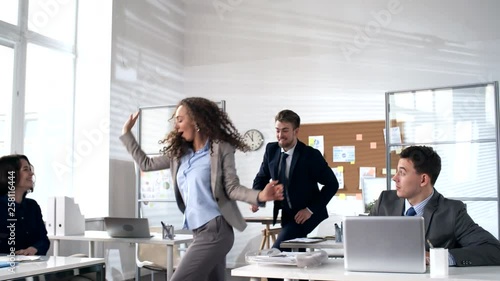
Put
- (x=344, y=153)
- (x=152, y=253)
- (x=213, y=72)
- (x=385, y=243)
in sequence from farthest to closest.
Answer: (x=213, y=72), (x=344, y=153), (x=152, y=253), (x=385, y=243)

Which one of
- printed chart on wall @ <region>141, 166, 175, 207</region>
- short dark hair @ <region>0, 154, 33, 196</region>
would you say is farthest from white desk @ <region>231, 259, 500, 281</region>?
printed chart on wall @ <region>141, 166, 175, 207</region>

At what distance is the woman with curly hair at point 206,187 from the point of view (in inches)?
91.7

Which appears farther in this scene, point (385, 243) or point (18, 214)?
point (18, 214)

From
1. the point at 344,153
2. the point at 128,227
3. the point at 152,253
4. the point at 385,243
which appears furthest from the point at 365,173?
the point at 385,243

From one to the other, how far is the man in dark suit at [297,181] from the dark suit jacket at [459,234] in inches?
43.3

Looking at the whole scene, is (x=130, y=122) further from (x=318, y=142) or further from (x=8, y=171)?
(x=318, y=142)

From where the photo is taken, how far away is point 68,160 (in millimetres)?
6062

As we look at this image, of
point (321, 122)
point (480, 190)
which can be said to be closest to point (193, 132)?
point (480, 190)

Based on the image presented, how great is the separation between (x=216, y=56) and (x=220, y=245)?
5.22m

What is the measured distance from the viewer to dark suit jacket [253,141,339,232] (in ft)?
11.0

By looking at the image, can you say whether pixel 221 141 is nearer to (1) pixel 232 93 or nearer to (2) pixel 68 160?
(2) pixel 68 160

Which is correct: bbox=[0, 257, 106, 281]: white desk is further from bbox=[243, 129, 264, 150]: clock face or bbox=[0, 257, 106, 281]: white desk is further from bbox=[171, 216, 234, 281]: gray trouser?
bbox=[243, 129, 264, 150]: clock face

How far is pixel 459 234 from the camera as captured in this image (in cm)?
224

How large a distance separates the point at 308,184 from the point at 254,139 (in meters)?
3.49
